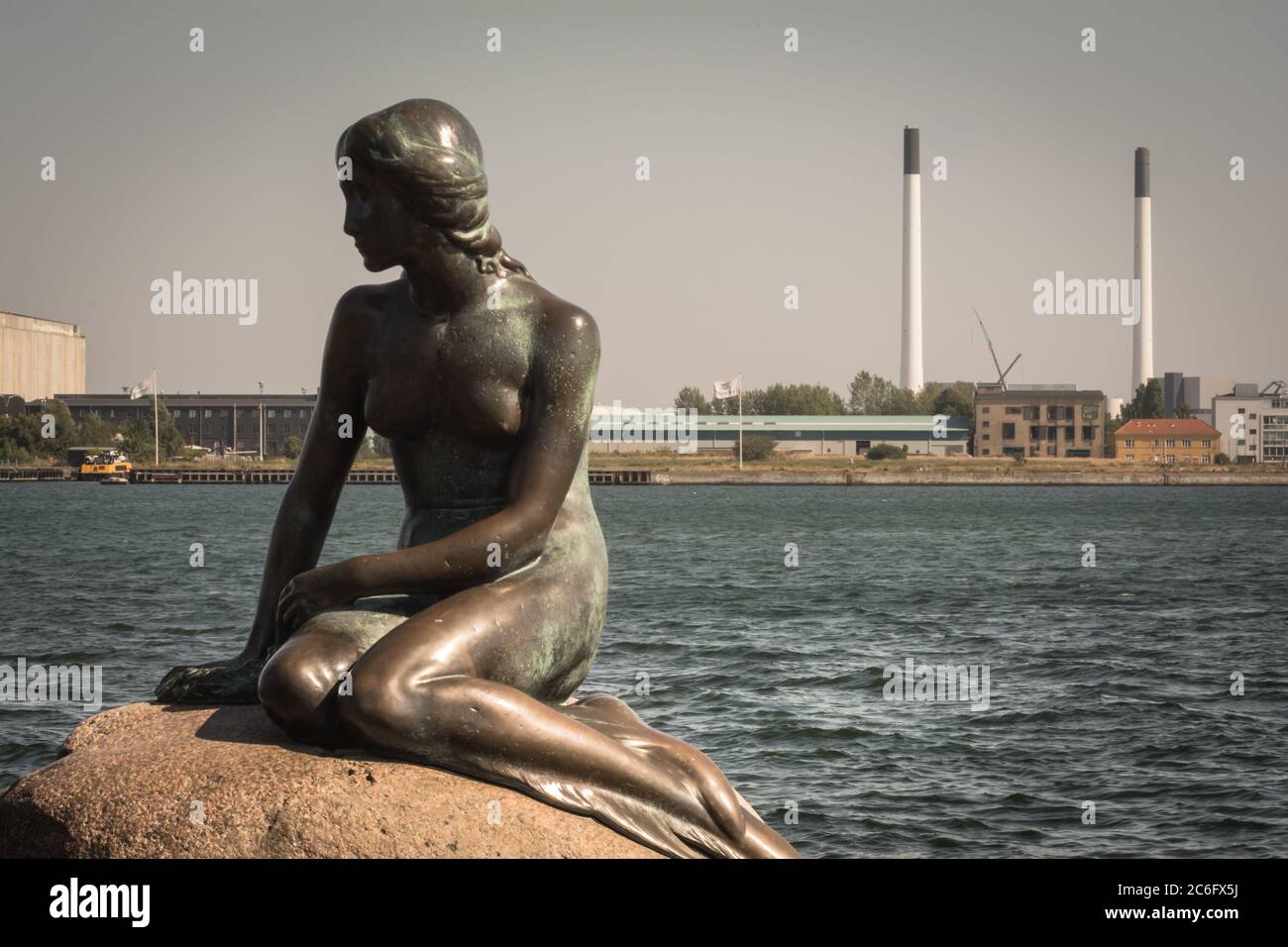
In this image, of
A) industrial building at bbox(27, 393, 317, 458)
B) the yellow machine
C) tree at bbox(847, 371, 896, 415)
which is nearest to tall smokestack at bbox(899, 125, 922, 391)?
tree at bbox(847, 371, 896, 415)

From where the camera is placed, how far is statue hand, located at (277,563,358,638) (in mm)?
5129

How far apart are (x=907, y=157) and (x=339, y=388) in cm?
14275

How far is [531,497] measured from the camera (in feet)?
17.1

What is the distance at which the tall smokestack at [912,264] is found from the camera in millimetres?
143038

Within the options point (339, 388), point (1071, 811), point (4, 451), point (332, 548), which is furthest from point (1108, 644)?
point (4, 451)

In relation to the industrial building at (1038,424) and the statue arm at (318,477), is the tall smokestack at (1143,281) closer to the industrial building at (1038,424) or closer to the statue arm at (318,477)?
the industrial building at (1038,424)

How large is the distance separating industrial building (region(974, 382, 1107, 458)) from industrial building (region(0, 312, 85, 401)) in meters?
74.0

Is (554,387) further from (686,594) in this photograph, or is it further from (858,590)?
(858,590)

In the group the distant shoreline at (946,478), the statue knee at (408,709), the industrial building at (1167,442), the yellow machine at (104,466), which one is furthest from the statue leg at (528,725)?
the industrial building at (1167,442)

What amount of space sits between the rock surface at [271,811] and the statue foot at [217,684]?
55 cm

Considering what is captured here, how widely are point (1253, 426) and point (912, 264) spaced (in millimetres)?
32785

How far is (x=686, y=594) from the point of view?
33812mm

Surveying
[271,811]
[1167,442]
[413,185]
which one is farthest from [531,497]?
[1167,442]

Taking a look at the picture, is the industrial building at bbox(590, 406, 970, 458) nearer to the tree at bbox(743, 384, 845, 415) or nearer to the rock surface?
the tree at bbox(743, 384, 845, 415)
